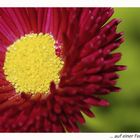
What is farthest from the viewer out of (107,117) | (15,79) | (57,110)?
(107,117)

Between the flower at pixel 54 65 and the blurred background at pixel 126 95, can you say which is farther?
the blurred background at pixel 126 95

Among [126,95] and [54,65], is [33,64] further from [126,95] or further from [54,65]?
[126,95]

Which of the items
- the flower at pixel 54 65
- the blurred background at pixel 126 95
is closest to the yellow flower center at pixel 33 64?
the flower at pixel 54 65

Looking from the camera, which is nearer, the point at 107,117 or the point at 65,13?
the point at 65,13

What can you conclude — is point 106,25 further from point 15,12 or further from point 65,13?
point 15,12

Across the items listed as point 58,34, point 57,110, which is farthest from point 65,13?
→ point 57,110
